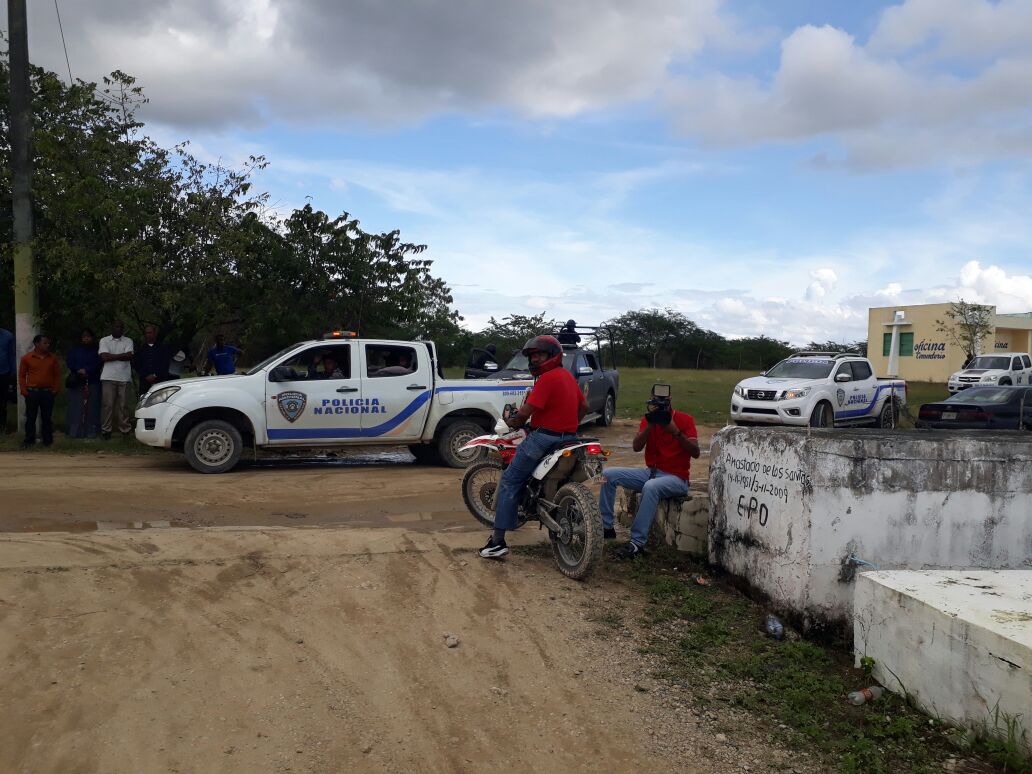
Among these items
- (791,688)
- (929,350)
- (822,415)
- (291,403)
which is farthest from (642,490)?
(929,350)

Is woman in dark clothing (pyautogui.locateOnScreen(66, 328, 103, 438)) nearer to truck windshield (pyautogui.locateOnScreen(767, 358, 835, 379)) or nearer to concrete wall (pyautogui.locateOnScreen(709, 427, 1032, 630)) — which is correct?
concrete wall (pyautogui.locateOnScreen(709, 427, 1032, 630))

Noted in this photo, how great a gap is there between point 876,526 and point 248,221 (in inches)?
473

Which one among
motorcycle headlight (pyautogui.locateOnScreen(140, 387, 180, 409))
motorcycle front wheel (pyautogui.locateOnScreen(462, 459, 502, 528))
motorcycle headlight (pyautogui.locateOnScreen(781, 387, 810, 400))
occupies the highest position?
motorcycle headlight (pyautogui.locateOnScreen(781, 387, 810, 400))

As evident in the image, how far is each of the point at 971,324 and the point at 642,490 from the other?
4423 centimetres

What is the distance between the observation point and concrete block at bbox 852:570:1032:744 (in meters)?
3.76

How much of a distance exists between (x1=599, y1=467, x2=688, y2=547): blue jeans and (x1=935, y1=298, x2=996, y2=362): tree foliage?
42.4 meters

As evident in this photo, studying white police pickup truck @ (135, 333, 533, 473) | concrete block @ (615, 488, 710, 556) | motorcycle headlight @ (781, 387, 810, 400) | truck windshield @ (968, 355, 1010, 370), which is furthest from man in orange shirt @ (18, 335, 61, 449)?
truck windshield @ (968, 355, 1010, 370)

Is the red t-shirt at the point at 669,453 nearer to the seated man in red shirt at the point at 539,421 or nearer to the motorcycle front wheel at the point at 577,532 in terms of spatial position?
the seated man in red shirt at the point at 539,421

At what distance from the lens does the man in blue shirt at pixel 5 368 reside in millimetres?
13414

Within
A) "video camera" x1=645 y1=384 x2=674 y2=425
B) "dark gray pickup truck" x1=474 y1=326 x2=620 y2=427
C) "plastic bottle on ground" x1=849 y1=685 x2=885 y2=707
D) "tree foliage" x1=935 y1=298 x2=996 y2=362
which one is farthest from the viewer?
"tree foliage" x1=935 y1=298 x2=996 y2=362

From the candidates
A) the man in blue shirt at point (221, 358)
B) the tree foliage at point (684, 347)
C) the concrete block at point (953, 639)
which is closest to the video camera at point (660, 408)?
the concrete block at point (953, 639)

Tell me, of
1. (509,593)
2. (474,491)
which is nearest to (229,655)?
(509,593)

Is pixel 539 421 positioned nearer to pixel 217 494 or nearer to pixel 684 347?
pixel 217 494

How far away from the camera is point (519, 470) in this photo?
645 cm
